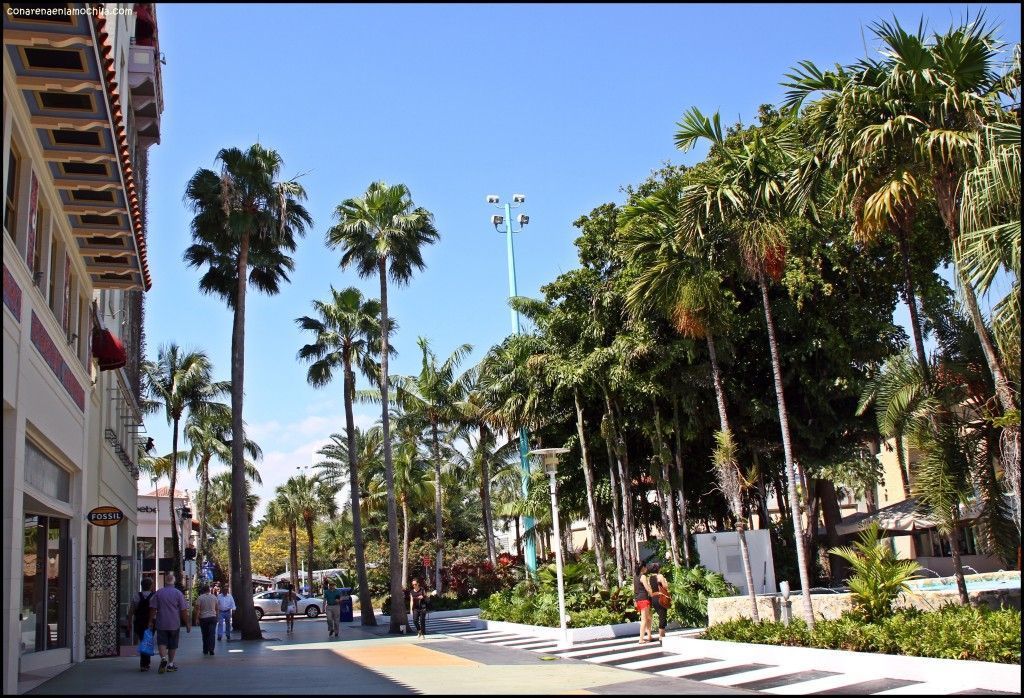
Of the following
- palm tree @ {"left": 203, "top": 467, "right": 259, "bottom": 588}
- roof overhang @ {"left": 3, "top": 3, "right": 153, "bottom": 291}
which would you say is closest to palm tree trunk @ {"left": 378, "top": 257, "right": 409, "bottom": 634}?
roof overhang @ {"left": 3, "top": 3, "right": 153, "bottom": 291}

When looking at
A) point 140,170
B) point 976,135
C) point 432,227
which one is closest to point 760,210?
point 976,135

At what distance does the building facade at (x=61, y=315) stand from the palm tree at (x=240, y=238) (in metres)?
5.11

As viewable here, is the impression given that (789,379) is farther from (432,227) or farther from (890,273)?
(432,227)

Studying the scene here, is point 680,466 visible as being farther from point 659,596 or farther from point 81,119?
point 81,119

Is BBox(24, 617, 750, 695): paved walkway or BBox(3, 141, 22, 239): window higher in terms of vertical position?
BBox(3, 141, 22, 239): window

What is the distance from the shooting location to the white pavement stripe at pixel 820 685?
38.7 feet

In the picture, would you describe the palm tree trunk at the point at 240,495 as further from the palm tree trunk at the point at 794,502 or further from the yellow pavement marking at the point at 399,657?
the palm tree trunk at the point at 794,502

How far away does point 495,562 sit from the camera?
140 ft

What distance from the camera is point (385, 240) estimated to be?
3191cm

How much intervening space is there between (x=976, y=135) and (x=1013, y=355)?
311cm

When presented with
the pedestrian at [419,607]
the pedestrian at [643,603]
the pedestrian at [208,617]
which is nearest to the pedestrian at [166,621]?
Result: the pedestrian at [208,617]

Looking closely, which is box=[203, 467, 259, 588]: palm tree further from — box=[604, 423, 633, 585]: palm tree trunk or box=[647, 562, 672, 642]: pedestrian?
box=[647, 562, 672, 642]: pedestrian

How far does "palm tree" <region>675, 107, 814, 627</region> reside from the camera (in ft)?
55.2

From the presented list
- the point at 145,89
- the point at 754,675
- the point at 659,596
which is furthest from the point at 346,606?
the point at 754,675
